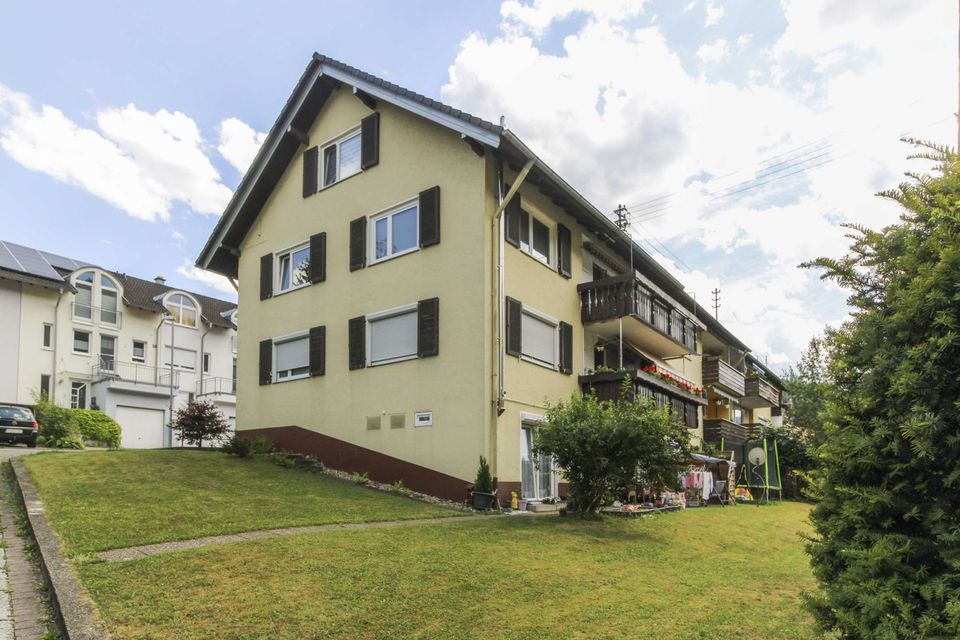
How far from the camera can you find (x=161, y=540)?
8.73m

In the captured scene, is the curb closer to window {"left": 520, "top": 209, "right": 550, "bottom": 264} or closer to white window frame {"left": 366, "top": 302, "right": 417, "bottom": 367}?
white window frame {"left": 366, "top": 302, "right": 417, "bottom": 367}

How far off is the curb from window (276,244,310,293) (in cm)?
1222

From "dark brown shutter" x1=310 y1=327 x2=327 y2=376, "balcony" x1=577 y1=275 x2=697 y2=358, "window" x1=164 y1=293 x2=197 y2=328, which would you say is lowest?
"dark brown shutter" x1=310 y1=327 x2=327 y2=376

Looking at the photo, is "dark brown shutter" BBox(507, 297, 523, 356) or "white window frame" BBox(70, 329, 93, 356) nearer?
"dark brown shutter" BBox(507, 297, 523, 356)

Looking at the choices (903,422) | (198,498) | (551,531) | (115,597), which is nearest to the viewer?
(903,422)

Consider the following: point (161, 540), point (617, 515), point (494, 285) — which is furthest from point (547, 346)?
point (161, 540)

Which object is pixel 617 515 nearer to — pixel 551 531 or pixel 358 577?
pixel 551 531

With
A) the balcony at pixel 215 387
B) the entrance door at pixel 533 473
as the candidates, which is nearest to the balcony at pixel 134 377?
the balcony at pixel 215 387

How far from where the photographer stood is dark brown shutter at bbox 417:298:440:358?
16891mm

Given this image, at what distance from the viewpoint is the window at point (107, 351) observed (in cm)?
3734

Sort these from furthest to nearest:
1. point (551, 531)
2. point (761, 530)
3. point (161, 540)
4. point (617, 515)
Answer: point (761, 530) → point (617, 515) → point (551, 531) → point (161, 540)

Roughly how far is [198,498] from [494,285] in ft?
25.3

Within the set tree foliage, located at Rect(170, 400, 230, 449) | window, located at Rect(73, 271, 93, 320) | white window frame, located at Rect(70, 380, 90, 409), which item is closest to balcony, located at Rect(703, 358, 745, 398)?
tree foliage, located at Rect(170, 400, 230, 449)

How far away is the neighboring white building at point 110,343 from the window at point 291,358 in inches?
739
